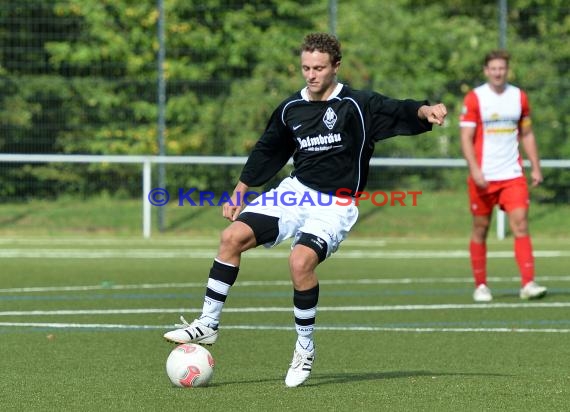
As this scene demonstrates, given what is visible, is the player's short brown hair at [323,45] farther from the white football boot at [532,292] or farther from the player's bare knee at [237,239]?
the white football boot at [532,292]

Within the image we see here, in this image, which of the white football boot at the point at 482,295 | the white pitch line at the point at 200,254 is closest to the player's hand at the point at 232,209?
the white football boot at the point at 482,295

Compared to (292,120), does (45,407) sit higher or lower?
lower

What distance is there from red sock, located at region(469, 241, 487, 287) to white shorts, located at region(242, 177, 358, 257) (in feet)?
14.2

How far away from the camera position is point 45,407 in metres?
6.02

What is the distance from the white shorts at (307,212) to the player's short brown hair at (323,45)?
759 millimetres

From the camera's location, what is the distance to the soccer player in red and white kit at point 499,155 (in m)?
11.3

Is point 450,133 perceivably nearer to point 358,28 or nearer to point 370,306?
point 358,28

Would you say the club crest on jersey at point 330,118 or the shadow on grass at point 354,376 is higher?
the club crest on jersey at point 330,118

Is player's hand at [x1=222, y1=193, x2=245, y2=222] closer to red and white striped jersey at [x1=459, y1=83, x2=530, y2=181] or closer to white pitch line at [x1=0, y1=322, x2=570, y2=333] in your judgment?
white pitch line at [x1=0, y1=322, x2=570, y2=333]

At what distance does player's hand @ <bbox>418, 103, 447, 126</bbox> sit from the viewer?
6.80 metres

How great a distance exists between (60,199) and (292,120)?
13820 mm

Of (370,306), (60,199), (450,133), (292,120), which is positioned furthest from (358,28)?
(292,120)

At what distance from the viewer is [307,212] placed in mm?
7113

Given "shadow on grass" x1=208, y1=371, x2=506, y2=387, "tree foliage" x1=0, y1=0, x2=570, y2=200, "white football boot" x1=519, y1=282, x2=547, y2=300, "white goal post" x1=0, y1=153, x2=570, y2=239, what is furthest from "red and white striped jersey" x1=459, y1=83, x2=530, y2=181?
"tree foliage" x1=0, y1=0, x2=570, y2=200
